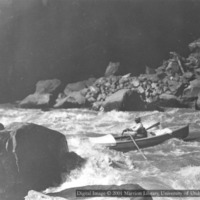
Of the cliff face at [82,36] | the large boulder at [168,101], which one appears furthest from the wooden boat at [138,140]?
the cliff face at [82,36]

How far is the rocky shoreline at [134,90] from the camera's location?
16.1 metres

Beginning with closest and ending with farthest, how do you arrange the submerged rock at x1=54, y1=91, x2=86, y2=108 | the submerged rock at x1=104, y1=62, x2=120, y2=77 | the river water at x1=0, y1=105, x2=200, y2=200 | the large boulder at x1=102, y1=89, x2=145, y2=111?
the river water at x1=0, y1=105, x2=200, y2=200 < the large boulder at x1=102, y1=89, x2=145, y2=111 < the submerged rock at x1=54, y1=91, x2=86, y2=108 < the submerged rock at x1=104, y1=62, x2=120, y2=77

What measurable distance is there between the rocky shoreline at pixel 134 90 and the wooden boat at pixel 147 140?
5058 millimetres

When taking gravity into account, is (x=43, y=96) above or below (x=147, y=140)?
below

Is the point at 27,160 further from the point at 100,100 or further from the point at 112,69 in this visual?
the point at 112,69

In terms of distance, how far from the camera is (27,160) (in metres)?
6.92

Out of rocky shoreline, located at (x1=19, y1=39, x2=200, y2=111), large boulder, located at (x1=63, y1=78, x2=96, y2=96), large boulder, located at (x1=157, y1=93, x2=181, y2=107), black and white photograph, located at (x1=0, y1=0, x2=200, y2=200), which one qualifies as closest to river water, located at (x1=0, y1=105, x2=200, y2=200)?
→ black and white photograph, located at (x1=0, y1=0, x2=200, y2=200)

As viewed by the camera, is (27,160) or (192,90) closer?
(27,160)

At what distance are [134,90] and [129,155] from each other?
279 inches

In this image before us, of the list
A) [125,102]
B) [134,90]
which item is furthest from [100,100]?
[134,90]

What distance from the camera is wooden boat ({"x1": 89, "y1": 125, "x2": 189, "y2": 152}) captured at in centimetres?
990

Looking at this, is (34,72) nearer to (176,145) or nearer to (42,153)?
(176,145)

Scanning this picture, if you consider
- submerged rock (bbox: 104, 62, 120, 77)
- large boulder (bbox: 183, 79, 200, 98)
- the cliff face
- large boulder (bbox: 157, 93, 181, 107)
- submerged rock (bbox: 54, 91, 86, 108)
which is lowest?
submerged rock (bbox: 54, 91, 86, 108)

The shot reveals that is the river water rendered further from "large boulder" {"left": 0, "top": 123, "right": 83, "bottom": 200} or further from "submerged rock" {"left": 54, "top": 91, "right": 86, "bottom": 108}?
"submerged rock" {"left": 54, "top": 91, "right": 86, "bottom": 108}
